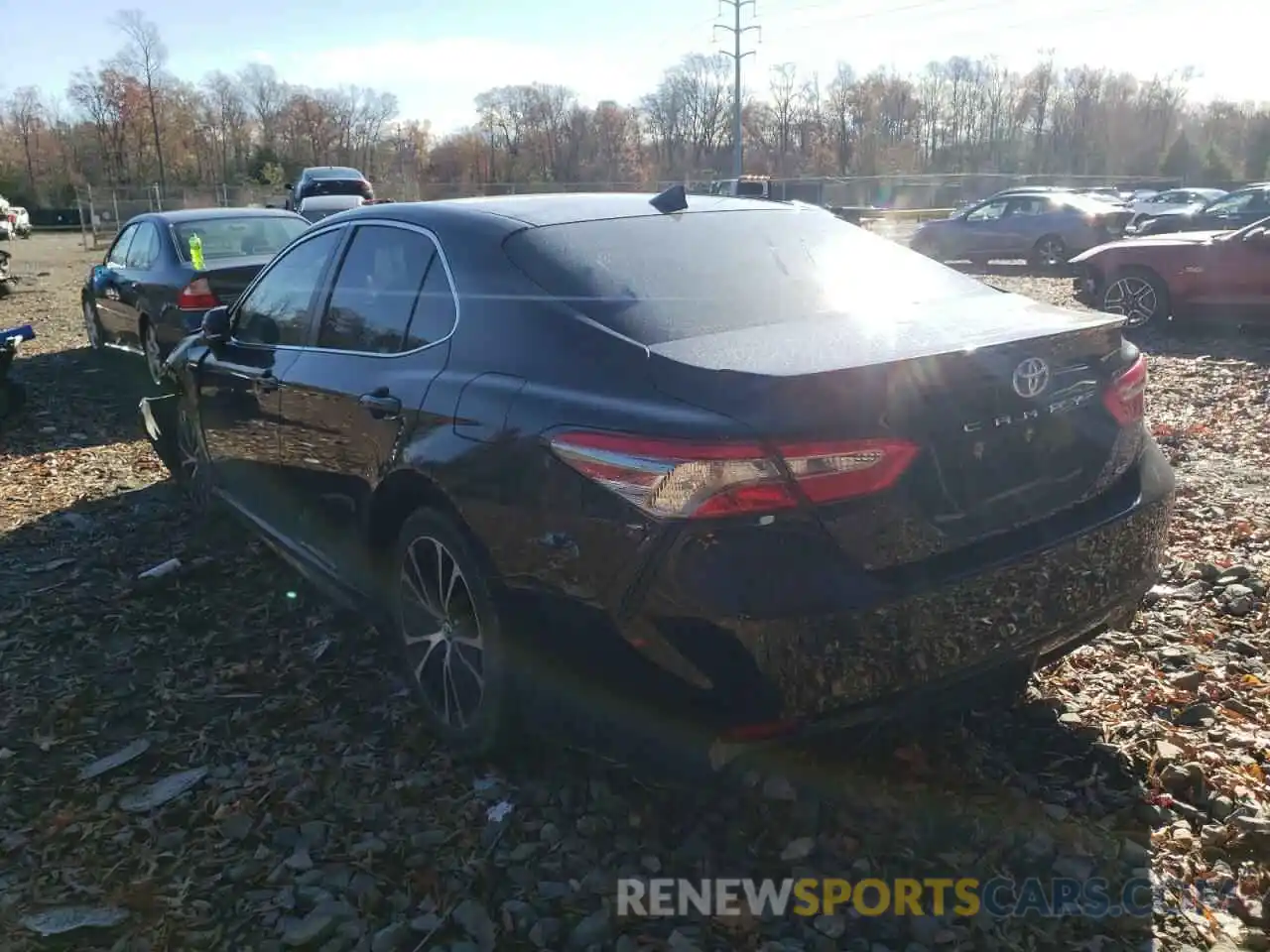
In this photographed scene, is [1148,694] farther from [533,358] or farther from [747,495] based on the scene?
[533,358]

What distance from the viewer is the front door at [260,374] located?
4125 mm

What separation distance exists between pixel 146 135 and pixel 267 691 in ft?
256

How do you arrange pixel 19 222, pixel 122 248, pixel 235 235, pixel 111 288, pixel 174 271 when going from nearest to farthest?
pixel 174 271 < pixel 235 235 < pixel 111 288 < pixel 122 248 < pixel 19 222

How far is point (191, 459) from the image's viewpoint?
5637mm

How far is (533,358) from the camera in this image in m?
2.77

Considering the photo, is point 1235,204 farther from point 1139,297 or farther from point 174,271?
point 174,271

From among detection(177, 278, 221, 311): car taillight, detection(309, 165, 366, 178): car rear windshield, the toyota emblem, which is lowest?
the toyota emblem

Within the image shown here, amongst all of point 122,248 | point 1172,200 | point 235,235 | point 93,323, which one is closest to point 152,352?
point 235,235

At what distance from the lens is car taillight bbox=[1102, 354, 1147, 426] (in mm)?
2879

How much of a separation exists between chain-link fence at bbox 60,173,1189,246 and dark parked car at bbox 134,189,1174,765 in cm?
3410

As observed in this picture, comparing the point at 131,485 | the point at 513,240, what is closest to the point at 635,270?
the point at 513,240

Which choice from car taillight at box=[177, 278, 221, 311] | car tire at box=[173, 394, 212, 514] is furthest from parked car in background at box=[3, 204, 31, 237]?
car tire at box=[173, 394, 212, 514]

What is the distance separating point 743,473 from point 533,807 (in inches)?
50.9

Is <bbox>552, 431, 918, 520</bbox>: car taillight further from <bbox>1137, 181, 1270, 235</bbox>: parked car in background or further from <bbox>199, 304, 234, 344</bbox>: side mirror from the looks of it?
<bbox>1137, 181, 1270, 235</bbox>: parked car in background
